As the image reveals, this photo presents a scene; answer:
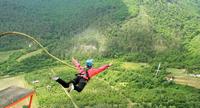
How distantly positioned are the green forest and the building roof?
140ft

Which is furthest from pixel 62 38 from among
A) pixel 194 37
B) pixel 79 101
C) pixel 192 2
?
pixel 192 2

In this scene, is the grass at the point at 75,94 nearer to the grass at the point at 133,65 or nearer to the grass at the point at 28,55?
the grass at the point at 133,65

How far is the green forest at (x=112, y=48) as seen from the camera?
72.7 m

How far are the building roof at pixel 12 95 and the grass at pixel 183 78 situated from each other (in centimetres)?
6200

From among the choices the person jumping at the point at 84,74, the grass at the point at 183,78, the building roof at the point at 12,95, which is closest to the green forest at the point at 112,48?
the grass at the point at 183,78

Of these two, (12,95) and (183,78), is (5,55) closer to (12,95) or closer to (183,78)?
(183,78)

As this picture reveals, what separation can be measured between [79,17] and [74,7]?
15.1 metres

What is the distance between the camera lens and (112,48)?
3979 inches

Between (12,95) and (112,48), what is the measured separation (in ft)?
267

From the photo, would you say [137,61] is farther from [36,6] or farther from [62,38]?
[36,6]

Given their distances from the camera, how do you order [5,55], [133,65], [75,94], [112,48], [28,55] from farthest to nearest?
[112,48] → [5,55] → [28,55] → [133,65] → [75,94]

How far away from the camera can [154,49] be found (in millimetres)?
101438

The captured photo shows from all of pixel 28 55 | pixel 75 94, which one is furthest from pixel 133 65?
pixel 75 94

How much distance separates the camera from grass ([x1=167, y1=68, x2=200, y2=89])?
263 ft
